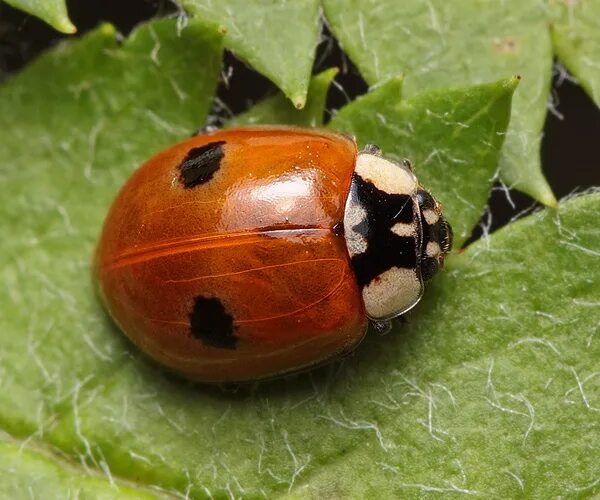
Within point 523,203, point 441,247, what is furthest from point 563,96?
point 441,247

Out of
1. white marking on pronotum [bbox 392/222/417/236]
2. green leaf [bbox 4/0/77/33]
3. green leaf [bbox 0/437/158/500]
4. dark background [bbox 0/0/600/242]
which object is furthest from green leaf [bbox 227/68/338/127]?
green leaf [bbox 0/437/158/500]

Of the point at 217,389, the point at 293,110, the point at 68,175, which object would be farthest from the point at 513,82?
the point at 68,175

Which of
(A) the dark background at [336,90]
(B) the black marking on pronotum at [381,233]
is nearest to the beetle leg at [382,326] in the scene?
(B) the black marking on pronotum at [381,233]

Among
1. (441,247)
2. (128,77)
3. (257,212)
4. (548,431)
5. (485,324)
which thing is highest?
(128,77)

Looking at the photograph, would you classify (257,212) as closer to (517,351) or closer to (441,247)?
(441,247)

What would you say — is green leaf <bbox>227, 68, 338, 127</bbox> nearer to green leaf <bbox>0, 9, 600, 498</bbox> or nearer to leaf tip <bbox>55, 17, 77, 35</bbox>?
green leaf <bbox>0, 9, 600, 498</bbox>

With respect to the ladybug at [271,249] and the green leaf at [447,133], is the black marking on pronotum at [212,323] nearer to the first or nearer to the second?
the ladybug at [271,249]
